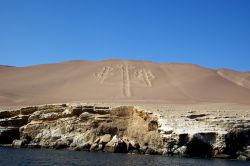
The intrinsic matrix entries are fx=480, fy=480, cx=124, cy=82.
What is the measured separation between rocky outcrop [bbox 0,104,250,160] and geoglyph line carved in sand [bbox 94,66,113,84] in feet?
142

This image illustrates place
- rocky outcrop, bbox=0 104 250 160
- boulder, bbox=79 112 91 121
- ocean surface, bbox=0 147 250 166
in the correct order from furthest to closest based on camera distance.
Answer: boulder, bbox=79 112 91 121, rocky outcrop, bbox=0 104 250 160, ocean surface, bbox=0 147 250 166

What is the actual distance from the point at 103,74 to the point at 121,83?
9.24 m

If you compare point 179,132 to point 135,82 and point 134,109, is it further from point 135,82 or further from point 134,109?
point 135,82

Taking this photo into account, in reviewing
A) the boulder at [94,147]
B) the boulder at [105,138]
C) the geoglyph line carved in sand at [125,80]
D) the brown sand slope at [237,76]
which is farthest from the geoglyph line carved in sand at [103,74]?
the boulder at [94,147]

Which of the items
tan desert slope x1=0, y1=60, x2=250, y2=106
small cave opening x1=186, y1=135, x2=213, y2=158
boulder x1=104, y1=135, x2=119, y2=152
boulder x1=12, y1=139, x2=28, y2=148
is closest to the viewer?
small cave opening x1=186, y1=135, x2=213, y2=158

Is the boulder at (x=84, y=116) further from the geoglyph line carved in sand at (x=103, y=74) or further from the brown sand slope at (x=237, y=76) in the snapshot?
the brown sand slope at (x=237, y=76)

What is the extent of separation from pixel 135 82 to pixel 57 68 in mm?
23628

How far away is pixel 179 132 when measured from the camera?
37.1 m

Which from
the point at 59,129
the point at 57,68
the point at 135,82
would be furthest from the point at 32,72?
the point at 59,129

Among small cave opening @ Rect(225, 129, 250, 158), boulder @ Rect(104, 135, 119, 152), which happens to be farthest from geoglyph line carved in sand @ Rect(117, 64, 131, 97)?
small cave opening @ Rect(225, 129, 250, 158)

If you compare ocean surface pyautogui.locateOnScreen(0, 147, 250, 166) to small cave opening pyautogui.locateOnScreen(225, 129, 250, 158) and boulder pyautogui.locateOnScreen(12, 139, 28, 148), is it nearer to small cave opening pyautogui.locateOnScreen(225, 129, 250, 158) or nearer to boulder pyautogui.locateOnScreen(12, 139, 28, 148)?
small cave opening pyautogui.locateOnScreen(225, 129, 250, 158)

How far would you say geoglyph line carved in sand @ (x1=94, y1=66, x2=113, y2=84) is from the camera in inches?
3578

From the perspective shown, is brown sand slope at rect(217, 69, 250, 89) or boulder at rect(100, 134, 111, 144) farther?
brown sand slope at rect(217, 69, 250, 89)

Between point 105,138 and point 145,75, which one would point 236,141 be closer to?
point 105,138
